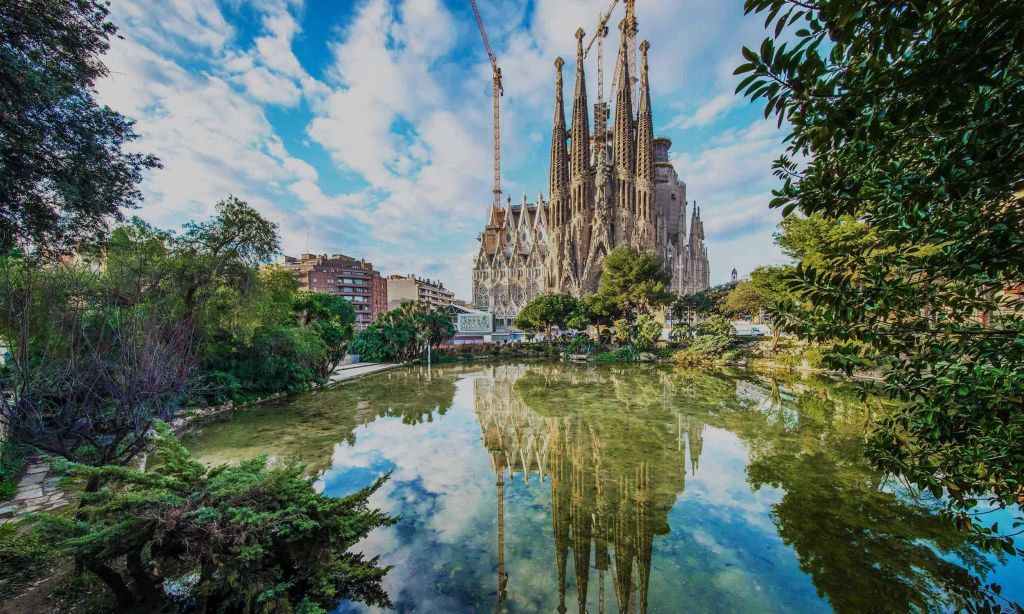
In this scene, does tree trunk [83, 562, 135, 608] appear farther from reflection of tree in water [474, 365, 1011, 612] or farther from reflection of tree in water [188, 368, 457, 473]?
reflection of tree in water [474, 365, 1011, 612]

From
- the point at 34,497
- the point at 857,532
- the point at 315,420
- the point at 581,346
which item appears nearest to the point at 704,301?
the point at 581,346

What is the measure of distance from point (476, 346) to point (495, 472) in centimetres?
2232

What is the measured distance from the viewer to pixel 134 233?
8.30 meters

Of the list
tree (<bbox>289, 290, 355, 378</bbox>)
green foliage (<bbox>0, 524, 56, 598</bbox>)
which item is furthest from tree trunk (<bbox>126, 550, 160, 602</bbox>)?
tree (<bbox>289, 290, 355, 378</bbox>)

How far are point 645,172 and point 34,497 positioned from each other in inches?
1758

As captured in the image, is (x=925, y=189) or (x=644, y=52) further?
(x=644, y=52)

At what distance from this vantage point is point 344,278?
51938mm

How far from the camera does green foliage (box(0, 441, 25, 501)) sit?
4.51 metres

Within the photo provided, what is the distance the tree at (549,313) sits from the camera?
27766 mm

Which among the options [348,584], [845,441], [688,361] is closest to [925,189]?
[348,584]

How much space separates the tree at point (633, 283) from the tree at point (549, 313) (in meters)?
2.45

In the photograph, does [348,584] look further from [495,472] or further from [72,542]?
[495,472]

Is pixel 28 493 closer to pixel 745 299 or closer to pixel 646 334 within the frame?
pixel 646 334

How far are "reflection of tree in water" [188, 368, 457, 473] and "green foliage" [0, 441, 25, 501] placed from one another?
1.94m
